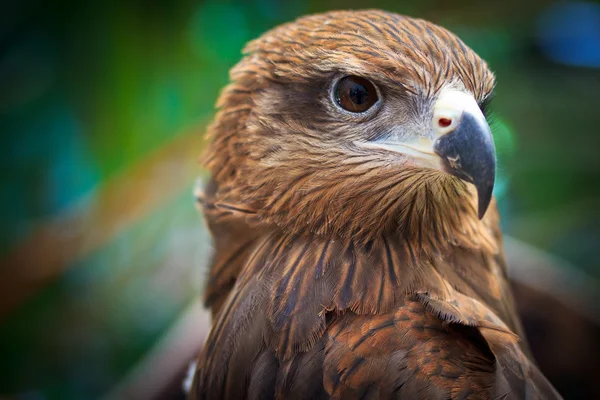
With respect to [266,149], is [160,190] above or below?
below

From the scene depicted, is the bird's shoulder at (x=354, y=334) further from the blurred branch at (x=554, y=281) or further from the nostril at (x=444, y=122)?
the blurred branch at (x=554, y=281)

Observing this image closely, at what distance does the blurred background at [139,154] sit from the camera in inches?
152

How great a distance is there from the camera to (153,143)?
14.2ft

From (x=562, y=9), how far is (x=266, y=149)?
165 inches

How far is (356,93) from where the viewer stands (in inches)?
55.2

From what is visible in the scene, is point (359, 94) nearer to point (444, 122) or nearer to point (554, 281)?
point (444, 122)

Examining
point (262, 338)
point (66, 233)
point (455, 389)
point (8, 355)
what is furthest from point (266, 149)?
point (8, 355)

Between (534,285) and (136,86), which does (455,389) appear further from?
(136,86)

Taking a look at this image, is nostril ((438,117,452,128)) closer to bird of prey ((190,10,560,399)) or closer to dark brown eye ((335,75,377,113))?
bird of prey ((190,10,560,399))

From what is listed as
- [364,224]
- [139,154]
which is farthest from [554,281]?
[139,154]

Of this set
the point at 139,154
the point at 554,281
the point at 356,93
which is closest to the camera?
the point at 356,93

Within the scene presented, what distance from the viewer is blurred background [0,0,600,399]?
12.7 feet

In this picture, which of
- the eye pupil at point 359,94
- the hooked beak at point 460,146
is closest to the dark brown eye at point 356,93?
the eye pupil at point 359,94

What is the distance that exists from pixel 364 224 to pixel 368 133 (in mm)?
248
